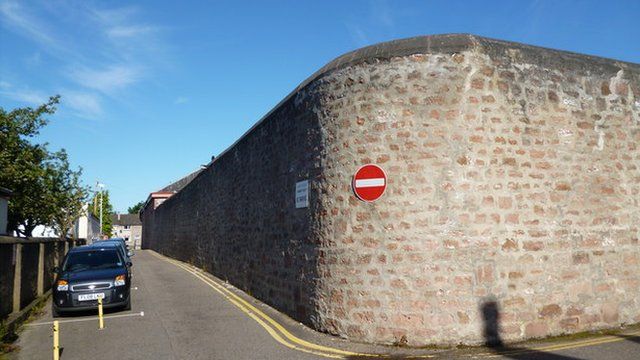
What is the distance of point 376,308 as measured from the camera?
7922mm

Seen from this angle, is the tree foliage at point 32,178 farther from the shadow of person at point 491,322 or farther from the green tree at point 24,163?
the shadow of person at point 491,322

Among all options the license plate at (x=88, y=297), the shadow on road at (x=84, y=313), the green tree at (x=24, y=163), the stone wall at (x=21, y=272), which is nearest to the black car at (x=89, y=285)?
the license plate at (x=88, y=297)

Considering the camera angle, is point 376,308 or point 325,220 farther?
point 325,220

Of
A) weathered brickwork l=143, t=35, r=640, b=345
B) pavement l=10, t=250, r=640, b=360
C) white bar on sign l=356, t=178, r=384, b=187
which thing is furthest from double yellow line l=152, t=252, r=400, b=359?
white bar on sign l=356, t=178, r=384, b=187

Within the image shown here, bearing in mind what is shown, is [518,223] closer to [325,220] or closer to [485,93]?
[485,93]

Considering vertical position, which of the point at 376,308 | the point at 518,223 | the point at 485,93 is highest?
the point at 485,93

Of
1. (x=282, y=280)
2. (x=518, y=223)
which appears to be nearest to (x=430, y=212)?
(x=518, y=223)

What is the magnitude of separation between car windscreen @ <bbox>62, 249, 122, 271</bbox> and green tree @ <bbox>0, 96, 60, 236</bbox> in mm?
16831

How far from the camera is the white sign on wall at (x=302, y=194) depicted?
9.56m

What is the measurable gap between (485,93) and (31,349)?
8509mm

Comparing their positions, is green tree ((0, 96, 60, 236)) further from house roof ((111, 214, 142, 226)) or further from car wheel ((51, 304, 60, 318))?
house roof ((111, 214, 142, 226))

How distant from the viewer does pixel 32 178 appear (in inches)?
1098

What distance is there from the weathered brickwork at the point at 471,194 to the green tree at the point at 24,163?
78.3ft

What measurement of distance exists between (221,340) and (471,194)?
4.79 metres
